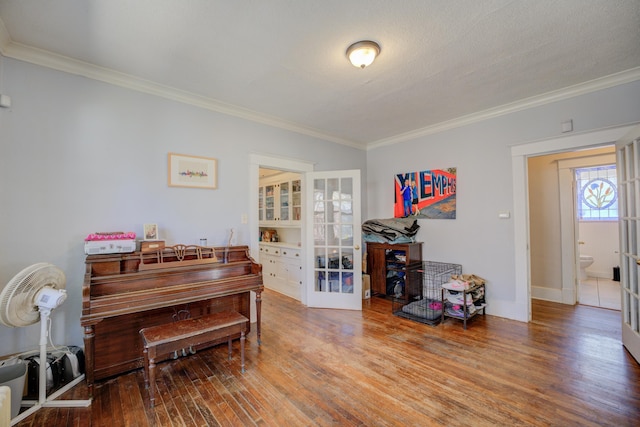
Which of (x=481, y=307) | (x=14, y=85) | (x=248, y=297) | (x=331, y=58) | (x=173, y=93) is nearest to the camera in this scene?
(x=14, y=85)

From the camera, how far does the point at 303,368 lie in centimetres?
232

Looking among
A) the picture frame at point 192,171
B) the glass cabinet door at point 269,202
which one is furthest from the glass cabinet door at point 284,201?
the picture frame at point 192,171

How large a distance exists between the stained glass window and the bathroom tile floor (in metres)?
1.23

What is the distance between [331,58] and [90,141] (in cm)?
225

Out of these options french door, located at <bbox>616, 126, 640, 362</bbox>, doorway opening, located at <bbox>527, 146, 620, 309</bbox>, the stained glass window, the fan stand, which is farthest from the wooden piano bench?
the stained glass window

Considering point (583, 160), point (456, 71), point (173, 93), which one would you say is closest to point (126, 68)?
point (173, 93)

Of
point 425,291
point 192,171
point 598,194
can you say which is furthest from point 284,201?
point 598,194

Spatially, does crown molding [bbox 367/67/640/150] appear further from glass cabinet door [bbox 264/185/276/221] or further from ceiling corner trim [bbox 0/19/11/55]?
ceiling corner trim [bbox 0/19/11/55]

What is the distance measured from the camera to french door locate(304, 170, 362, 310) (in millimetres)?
3918

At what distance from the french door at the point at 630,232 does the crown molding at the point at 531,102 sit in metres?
0.64

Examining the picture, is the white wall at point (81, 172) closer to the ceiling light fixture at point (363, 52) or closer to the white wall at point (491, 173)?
the ceiling light fixture at point (363, 52)

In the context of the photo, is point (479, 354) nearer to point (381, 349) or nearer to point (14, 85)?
point (381, 349)

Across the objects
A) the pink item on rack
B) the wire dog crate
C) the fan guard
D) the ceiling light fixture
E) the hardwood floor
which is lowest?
the hardwood floor

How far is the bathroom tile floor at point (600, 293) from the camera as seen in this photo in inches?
151
